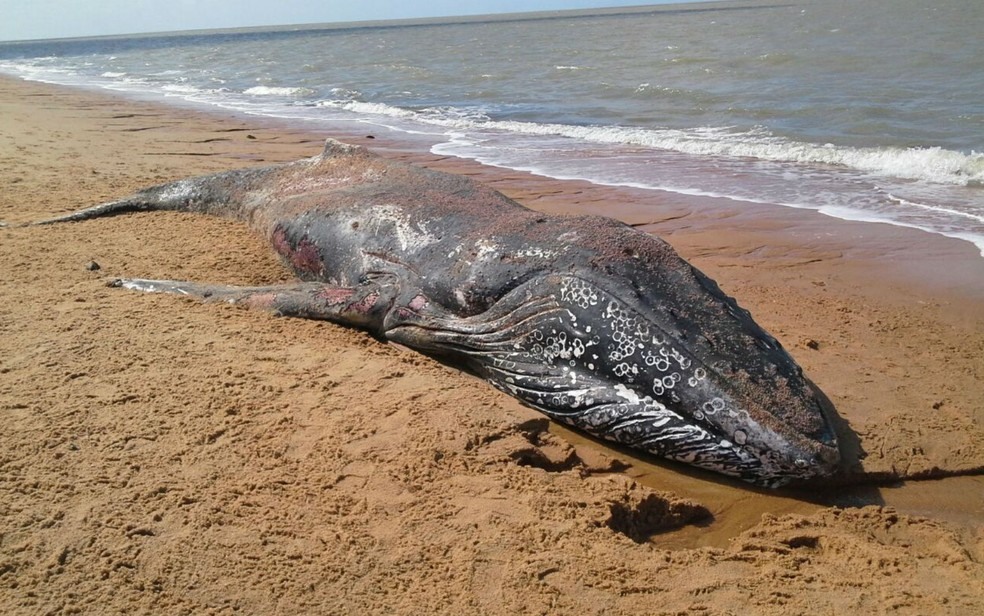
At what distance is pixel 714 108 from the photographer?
17.0 metres

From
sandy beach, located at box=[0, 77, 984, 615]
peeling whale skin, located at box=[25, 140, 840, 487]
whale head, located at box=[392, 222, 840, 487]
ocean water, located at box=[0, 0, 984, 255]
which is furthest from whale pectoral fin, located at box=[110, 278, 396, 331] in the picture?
ocean water, located at box=[0, 0, 984, 255]

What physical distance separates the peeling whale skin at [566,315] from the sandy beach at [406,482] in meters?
0.18

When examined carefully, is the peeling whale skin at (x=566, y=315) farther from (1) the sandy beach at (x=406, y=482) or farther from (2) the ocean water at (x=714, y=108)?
(2) the ocean water at (x=714, y=108)

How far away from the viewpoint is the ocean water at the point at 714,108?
33.6 feet

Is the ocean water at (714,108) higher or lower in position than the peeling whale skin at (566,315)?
higher

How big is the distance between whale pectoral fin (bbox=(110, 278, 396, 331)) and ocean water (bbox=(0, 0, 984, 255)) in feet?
19.0

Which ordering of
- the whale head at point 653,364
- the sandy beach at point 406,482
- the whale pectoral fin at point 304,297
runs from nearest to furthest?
1. the sandy beach at point 406,482
2. the whale head at point 653,364
3. the whale pectoral fin at point 304,297

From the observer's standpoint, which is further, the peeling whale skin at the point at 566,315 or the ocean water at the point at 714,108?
the ocean water at the point at 714,108

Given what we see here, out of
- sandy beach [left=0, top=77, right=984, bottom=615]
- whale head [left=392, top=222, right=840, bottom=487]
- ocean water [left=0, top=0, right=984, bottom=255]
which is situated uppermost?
ocean water [left=0, top=0, right=984, bottom=255]

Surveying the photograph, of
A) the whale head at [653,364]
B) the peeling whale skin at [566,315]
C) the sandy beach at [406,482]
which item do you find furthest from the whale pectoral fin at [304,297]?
the whale head at [653,364]

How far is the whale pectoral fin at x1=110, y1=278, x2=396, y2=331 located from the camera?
5.24 metres

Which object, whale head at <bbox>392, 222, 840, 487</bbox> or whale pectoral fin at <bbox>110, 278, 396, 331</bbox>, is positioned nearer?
whale head at <bbox>392, 222, 840, 487</bbox>

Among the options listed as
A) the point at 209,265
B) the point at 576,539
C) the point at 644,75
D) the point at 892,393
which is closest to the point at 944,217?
the point at 892,393

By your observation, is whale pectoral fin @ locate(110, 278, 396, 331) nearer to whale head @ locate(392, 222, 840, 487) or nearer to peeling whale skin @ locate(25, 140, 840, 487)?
peeling whale skin @ locate(25, 140, 840, 487)
